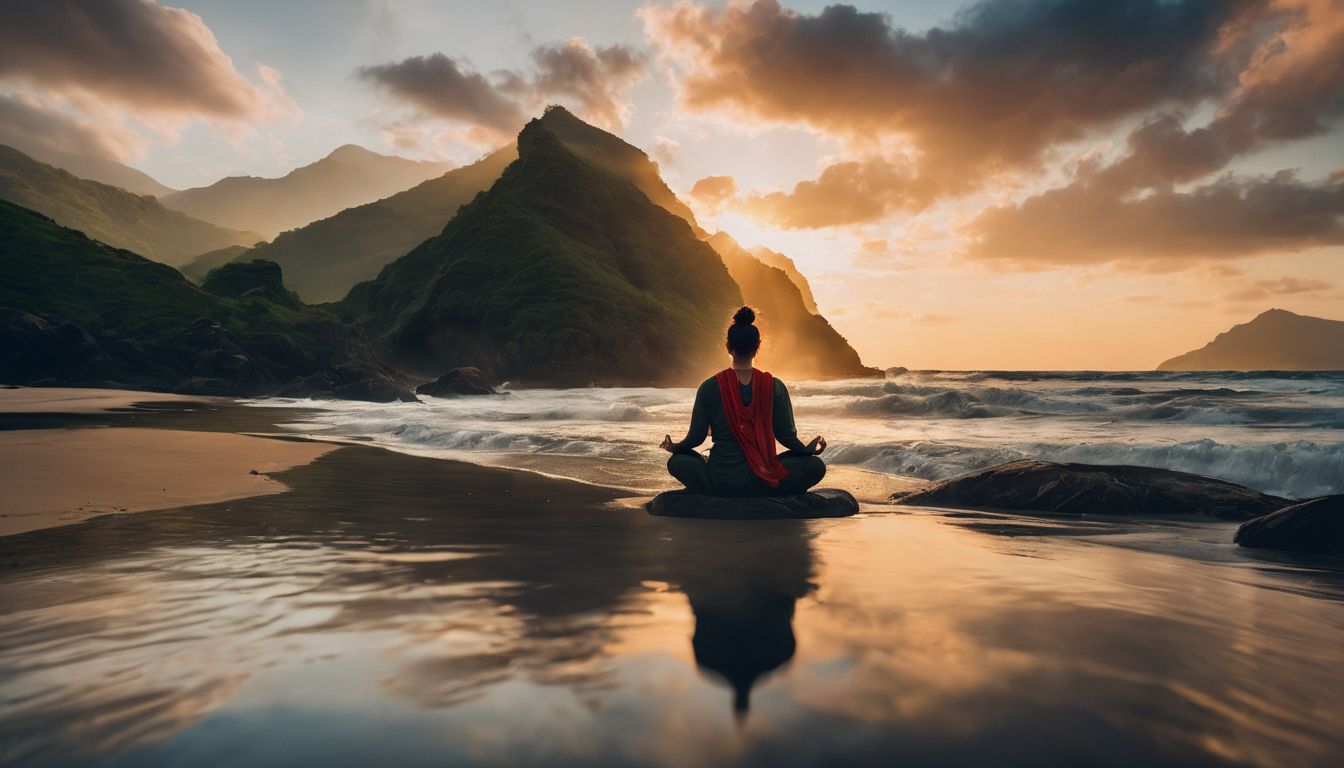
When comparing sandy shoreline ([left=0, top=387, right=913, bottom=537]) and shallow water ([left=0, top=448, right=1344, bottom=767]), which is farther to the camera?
sandy shoreline ([left=0, top=387, right=913, bottom=537])

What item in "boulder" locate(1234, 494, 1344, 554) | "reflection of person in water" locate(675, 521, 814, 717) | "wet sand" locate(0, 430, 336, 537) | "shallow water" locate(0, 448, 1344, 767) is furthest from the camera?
"wet sand" locate(0, 430, 336, 537)

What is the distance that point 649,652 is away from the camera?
3.27 m

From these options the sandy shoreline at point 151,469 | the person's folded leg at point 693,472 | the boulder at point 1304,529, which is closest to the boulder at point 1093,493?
the sandy shoreline at point 151,469

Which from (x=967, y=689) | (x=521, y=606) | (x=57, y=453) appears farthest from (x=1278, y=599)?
(x=57, y=453)

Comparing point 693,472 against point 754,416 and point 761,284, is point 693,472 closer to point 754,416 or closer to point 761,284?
point 754,416

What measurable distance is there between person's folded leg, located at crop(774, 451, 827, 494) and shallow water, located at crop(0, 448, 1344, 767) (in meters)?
1.82

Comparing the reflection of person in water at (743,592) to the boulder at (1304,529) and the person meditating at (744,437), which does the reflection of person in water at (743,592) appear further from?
the boulder at (1304,529)

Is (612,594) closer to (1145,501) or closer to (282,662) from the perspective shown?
(282,662)

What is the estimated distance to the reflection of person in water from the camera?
10.3 ft

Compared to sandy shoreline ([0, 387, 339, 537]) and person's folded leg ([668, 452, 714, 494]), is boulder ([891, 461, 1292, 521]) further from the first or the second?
sandy shoreline ([0, 387, 339, 537])

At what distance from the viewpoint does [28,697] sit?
2705mm

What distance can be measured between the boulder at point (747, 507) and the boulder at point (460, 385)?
4839 cm

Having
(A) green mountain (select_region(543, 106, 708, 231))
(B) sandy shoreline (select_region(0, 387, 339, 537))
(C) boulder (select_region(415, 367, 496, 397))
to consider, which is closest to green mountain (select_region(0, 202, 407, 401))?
(C) boulder (select_region(415, 367, 496, 397))

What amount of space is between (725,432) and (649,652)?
4.84 m
